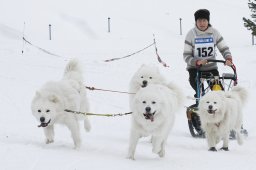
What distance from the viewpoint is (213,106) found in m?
6.44

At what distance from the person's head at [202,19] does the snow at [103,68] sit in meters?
1.43

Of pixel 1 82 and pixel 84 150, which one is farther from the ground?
pixel 1 82

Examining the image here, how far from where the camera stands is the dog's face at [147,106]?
213 inches

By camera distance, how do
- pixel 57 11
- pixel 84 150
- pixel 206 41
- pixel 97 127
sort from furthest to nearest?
pixel 57 11, pixel 97 127, pixel 206 41, pixel 84 150

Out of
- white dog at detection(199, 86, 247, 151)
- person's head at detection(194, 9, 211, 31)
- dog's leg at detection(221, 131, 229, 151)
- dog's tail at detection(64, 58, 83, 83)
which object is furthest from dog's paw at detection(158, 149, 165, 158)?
person's head at detection(194, 9, 211, 31)

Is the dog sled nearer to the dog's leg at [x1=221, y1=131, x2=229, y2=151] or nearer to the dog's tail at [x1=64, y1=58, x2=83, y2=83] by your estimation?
the dog's leg at [x1=221, y1=131, x2=229, y2=151]

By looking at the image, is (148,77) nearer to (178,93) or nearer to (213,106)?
(178,93)

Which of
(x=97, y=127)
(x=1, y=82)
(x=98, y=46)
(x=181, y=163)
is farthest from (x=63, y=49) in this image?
(x=181, y=163)

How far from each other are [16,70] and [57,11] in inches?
627

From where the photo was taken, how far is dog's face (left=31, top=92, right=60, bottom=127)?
18.8 feet

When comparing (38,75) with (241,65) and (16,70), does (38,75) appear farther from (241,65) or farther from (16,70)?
(241,65)

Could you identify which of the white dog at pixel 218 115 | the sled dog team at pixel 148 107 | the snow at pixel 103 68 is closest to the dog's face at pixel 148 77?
the sled dog team at pixel 148 107

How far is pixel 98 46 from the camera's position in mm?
22531

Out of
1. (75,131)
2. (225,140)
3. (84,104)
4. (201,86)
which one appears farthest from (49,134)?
(201,86)
